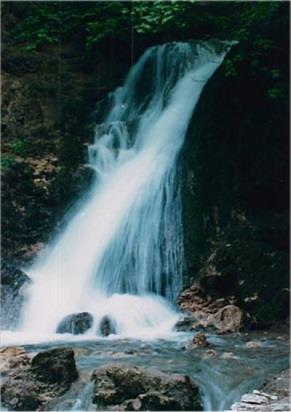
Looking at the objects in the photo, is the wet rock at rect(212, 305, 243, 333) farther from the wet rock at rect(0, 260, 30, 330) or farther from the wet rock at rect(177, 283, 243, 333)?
the wet rock at rect(0, 260, 30, 330)

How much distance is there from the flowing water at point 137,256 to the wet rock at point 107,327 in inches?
2.4

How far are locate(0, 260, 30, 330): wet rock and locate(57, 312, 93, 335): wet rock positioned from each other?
2.31 feet

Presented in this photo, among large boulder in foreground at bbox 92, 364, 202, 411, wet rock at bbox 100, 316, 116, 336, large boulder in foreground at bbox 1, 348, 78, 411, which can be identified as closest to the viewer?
large boulder in foreground at bbox 92, 364, 202, 411

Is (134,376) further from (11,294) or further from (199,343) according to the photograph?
(11,294)

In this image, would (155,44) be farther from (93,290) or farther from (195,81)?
(93,290)

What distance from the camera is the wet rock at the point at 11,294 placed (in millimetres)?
6668

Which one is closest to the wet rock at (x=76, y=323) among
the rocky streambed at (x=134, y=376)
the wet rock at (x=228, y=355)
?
the rocky streambed at (x=134, y=376)

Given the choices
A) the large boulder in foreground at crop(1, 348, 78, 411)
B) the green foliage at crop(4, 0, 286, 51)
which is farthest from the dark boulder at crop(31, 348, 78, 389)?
the green foliage at crop(4, 0, 286, 51)

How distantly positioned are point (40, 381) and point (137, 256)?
10.4ft

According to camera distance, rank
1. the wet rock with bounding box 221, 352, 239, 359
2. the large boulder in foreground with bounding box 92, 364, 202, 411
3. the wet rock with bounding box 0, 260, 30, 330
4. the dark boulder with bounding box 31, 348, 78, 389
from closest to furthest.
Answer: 1. the large boulder in foreground with bounding box 92, 364, 202, 411
2. the dark boulder with bounding box 31, 348, 78, 389
3. the wet rock with bounding box 221, 352, 239, 359
4. the wet rock with bounding box 0, 260, 30, 330

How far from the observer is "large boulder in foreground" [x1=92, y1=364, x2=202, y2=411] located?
3951mm

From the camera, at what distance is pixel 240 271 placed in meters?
6.91

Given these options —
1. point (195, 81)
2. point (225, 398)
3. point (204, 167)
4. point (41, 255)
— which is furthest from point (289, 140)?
point (225, 398)

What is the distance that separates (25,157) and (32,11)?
415 cm
